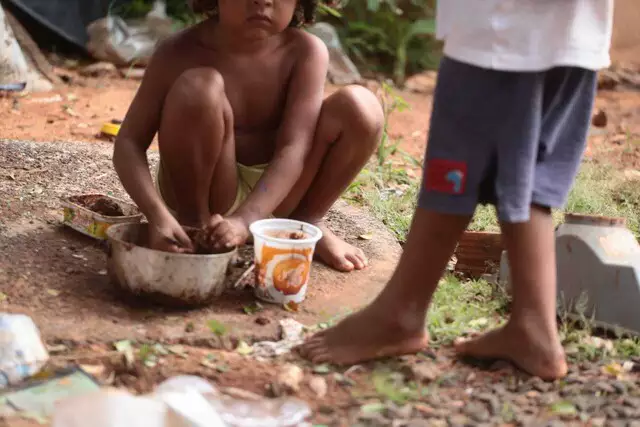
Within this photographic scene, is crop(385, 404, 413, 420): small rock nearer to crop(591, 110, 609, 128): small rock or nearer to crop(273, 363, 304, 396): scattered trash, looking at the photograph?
crop(273, 363, 304, 396): scattered trash

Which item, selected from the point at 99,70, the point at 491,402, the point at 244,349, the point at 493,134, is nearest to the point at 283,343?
the point at 244,349

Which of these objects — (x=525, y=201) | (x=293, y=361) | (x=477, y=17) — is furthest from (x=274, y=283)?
(x=477, y=17)

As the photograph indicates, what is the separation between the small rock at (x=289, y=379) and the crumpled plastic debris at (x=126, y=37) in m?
4.60

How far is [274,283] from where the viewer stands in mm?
2514

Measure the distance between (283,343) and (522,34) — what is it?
1014 millimetres

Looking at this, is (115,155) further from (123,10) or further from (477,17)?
(123,10)

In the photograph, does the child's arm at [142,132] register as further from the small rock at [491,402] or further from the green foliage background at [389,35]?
the green foliage background at [389,35]

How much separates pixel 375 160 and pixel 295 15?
67.8 inches

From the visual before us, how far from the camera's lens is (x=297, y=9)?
2906 millimetres

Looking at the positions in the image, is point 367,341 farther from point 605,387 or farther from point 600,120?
point 600,120

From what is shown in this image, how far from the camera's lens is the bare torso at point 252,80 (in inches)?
108

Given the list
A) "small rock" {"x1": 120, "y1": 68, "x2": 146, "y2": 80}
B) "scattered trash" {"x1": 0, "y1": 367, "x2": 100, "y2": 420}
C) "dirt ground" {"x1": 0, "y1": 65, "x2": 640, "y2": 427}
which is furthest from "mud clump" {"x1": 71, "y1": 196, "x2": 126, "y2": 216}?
"small rock" {"x1": 120, "y1": 68, "x2": 146, "y2": 80}

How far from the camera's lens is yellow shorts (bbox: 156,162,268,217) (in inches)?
114

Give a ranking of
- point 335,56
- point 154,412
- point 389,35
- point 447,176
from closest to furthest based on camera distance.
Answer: point 154,412 < point 447,176 < point 335,56 < point 389,35
